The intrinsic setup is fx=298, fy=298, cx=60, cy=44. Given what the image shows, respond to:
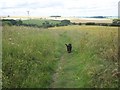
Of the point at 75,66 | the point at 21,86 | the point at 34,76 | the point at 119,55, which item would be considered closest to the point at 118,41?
the point at 119,55

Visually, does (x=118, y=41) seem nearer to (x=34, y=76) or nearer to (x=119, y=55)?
(x=119, y=55)

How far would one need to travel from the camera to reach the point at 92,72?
13477 millimetres

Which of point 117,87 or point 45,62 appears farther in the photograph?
point 45,62

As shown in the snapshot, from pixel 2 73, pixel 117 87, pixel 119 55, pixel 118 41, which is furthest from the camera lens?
pixel 118 41

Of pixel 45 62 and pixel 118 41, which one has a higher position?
pixel 118 41

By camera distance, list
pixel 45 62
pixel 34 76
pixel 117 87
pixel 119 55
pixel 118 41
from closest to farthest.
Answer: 1. pixel 117 87
2. pixel 34 76
3. pixel 119 55
4. pixel 118 41
5. pixel 45 62

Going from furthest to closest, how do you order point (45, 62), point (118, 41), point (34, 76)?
point (45, 62), point (118, 41), point (34, 76)

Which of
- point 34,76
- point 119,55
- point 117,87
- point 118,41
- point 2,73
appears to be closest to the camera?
point 117,87

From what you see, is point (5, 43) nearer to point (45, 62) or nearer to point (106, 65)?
point (45, 62)

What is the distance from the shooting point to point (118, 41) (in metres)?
16.1

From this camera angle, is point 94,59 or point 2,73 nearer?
point 2,73

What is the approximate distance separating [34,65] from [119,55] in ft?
14.2

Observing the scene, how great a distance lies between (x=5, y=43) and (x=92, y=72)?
658 centimetres

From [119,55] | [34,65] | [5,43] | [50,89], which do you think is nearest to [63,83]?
[50,89]
